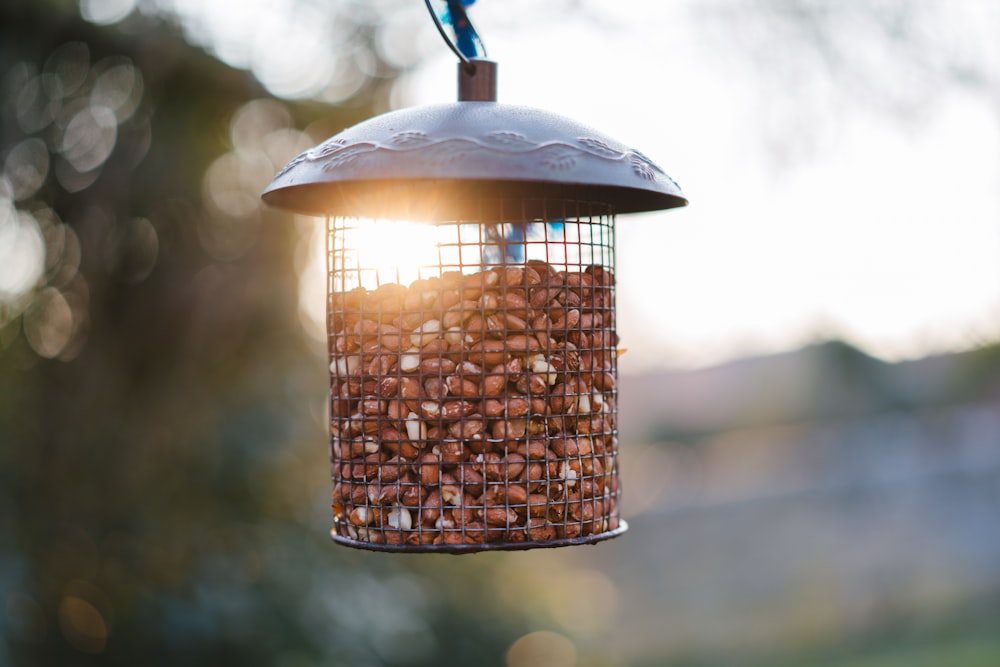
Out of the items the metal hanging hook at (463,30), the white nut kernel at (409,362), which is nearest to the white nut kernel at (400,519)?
the white nut kernel at (409,362)

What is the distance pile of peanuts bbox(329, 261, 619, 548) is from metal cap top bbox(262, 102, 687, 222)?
19 centimetres

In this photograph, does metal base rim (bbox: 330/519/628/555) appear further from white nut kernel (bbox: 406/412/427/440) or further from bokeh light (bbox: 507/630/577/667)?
bokeh light (bbox: 507/630/577/667)

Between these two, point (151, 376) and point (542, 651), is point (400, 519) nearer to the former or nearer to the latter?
point (151, 376)

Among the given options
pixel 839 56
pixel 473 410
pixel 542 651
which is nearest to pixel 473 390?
pixel 473 410

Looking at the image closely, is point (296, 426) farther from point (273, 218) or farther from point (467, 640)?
point (467, 640)

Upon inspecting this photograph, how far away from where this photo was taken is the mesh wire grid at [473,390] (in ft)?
7.05

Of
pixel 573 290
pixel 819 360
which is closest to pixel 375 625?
pixel 573 290

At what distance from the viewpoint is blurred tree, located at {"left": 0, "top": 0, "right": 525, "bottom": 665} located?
194 inches

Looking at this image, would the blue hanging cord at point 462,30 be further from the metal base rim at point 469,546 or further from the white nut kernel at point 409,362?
the metal base rim at point 469,546

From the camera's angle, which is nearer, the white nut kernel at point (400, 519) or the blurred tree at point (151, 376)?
the white nut kernel at point (400, 519)

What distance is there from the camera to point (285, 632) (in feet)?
17.0

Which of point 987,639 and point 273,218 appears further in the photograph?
point 987,639

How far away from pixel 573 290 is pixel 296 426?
394cm

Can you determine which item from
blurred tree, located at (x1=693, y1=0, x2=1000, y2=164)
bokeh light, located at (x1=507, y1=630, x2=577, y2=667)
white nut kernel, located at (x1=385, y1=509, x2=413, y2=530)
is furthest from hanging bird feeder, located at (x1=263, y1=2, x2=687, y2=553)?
bokeh light, located at (x1=507, y1=630, x2=577, y2=667)
